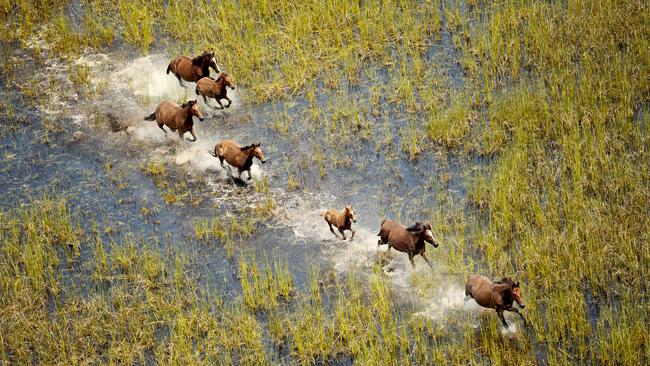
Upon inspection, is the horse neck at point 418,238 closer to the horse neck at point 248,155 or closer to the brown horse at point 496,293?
the brown horse at point 496,293

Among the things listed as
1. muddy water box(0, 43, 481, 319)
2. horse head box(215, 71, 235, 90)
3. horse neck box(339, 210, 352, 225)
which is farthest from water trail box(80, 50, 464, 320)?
horse head box(215, 71, 235, 90)

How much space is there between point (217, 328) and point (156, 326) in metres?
0.80

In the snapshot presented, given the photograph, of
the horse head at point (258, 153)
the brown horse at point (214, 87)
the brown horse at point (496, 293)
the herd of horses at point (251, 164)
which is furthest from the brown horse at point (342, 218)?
the brown horse at point (214, 87)

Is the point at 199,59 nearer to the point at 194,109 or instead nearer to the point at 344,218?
the point at 194,109

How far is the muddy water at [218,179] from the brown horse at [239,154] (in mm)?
391

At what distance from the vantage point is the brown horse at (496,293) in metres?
10.7

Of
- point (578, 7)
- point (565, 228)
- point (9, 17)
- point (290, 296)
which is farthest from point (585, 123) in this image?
point (9, 17)

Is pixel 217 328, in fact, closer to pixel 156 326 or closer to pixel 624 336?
pixel 156 326

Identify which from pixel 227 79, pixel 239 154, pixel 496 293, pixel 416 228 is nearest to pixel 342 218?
pixel 416 228

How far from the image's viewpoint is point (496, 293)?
1080cm

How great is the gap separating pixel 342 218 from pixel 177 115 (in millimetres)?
3806

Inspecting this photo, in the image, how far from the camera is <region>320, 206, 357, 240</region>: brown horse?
12297 mm

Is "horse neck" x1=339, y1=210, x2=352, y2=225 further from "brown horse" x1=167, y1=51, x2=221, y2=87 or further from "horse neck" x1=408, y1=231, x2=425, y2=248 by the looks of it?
"brown horse" x1=167, y1=51, x2=221, y2=87

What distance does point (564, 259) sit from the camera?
38.7 ft
